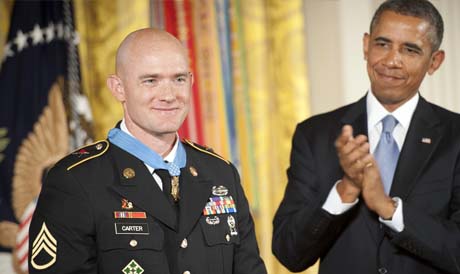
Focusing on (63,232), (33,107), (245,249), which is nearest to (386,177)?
(245,249)

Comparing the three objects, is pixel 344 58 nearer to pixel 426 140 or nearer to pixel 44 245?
pixel 426 140

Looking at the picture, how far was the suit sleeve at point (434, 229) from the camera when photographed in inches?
92.9

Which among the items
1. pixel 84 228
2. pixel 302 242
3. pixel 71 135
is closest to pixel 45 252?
pixel 84 228

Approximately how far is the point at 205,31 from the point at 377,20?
1.55 m

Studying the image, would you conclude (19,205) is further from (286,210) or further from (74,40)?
(286,210)

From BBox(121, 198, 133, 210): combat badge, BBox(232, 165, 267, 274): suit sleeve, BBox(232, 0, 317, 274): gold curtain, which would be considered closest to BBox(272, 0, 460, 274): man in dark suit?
BBox(232, 165, 267, 274): suit sleeve

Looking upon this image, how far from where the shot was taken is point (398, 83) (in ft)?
8.32

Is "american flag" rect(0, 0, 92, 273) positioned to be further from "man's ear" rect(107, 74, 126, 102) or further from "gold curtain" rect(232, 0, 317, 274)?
"man's ear" rect(107, 74, 126, 102)

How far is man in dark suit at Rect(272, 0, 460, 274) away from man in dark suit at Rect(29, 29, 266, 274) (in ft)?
1.25

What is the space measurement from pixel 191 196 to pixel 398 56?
34.7 inches

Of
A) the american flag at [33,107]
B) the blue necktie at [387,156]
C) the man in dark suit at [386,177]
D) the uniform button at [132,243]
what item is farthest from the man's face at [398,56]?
the american flag at [33,107]

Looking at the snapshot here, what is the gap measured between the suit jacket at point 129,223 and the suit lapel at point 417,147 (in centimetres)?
56

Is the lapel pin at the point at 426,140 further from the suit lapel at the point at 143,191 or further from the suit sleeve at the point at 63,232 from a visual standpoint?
the suit sleeve at the point at 63,232

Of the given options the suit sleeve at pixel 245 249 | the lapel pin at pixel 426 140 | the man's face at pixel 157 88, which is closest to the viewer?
the man's face at pixel 157 88
